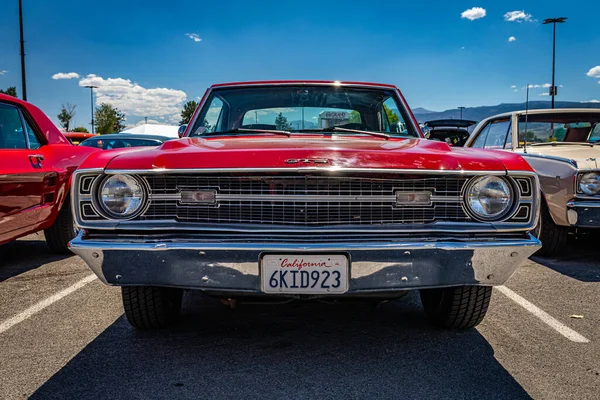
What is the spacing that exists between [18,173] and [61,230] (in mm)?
1070

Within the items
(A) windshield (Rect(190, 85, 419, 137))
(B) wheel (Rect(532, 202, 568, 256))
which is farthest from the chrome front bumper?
(B) wheel (Rect(532, 202, 568, 256))

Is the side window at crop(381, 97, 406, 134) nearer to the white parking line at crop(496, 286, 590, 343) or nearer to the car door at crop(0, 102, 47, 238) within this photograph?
the white parking line at crop(496, 286, 590, 343)

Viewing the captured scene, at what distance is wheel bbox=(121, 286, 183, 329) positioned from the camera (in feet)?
9.46

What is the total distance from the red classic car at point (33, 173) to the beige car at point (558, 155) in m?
3.84

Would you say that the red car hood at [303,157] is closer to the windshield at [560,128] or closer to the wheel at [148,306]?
the wheel at [148,306]

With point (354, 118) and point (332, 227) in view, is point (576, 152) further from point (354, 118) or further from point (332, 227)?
point (332, 227)

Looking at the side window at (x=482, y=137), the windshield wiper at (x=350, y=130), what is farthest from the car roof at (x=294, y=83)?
the side window at (x=482, y=137)

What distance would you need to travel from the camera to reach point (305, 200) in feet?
7.96

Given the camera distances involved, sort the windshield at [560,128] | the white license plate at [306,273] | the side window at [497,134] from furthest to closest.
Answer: the side window at [497,134], the windshield at [560,128], the white license plate at [306,273]

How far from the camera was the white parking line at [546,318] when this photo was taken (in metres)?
3.06

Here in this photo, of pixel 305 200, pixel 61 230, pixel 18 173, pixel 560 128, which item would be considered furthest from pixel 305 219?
pixel 560 128

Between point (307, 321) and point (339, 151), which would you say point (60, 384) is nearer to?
point (307, 321)

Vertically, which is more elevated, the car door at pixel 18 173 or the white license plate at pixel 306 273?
the car door at pixel 18 173

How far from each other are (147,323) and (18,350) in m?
0.66
